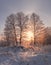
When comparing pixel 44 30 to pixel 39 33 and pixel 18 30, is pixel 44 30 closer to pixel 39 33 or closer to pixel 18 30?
pixel 39 33

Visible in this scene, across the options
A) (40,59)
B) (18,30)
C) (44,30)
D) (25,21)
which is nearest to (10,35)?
(18,30)

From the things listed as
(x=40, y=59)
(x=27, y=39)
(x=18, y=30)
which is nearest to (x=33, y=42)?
(x=27, y=39)

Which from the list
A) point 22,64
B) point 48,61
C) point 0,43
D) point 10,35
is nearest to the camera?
point 22,64

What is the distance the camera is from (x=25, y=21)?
4300 centimetres

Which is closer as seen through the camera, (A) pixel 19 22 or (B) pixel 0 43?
(A) pixel 19 22

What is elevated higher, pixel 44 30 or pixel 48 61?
pixel 44 30

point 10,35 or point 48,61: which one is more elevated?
point 10,35

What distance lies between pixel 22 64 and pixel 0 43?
1388 inches

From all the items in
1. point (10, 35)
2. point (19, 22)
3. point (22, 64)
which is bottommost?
point (22, 64)

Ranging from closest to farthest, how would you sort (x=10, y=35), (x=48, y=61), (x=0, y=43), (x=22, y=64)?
(x=22, y=64)
(x=48, y=61)
(x=10, y=35)
(x=0, y=43)

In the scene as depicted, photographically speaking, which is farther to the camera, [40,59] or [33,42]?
[33,42]

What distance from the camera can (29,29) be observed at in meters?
43.1

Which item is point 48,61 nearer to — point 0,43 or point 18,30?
point 18,30

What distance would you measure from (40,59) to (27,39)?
2626 centimetres
